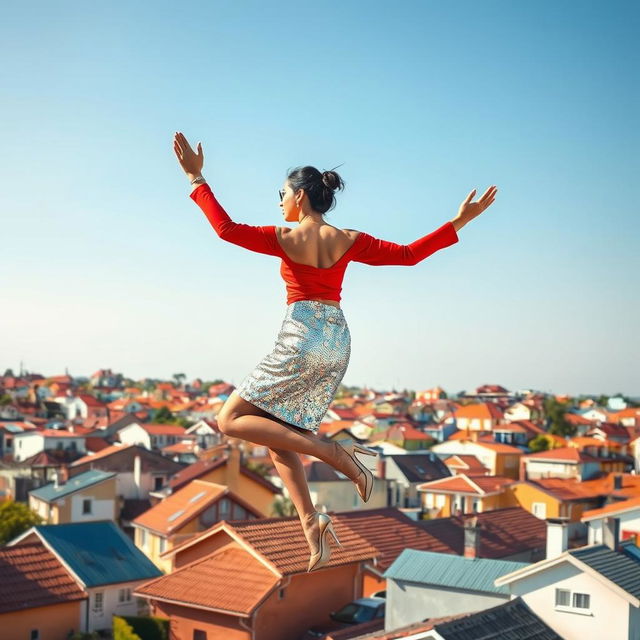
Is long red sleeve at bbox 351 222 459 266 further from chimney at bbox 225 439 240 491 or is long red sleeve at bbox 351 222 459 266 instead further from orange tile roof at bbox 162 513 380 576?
chimney at bbox 225 439 240 491

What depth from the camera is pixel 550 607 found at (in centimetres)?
2244

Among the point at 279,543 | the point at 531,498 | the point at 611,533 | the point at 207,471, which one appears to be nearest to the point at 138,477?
the point at 207,471

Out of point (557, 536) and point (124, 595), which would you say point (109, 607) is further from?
point (557, 536)

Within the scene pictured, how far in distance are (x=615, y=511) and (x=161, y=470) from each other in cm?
2666

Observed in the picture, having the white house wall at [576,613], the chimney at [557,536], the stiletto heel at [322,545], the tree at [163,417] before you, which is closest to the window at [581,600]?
the white house wall at [576,613]

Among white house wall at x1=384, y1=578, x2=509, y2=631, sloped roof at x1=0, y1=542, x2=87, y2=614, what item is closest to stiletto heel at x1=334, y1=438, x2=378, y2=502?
white house wall at x1=384, y1=578, x2=509, y2=631

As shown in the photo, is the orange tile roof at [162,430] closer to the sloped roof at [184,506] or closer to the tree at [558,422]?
the sloped roof at [184,506]

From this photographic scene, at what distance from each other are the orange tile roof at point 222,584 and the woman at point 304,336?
66.7ft

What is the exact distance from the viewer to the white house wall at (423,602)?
25047mm

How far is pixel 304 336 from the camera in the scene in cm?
475

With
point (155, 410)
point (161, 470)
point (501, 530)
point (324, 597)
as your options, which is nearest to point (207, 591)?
point (324, 597)

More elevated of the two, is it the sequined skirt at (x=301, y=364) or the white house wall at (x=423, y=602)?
the sequined skirt at (x=301, y=364)

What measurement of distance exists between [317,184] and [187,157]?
2.52 feet

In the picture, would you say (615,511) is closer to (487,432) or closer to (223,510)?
(223,510)
